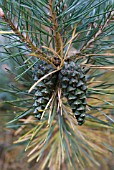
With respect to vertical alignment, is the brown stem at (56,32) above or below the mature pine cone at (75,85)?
above

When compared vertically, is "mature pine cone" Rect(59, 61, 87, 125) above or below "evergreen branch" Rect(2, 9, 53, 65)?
below

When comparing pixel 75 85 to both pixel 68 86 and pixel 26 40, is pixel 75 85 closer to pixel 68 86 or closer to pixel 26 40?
pixel 68 86

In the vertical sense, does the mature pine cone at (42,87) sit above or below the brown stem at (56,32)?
below

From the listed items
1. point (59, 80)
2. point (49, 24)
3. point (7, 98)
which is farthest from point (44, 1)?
point (7, 98)

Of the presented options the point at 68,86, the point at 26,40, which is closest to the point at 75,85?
the point at 68,86

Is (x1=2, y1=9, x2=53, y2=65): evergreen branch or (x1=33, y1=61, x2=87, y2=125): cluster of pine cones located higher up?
(x1=2, y1=9, x2=53, y2=65): evergreen branch

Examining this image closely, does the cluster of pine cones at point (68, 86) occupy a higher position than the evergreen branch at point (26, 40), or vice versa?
the evergreen branch at point (26, 40)
